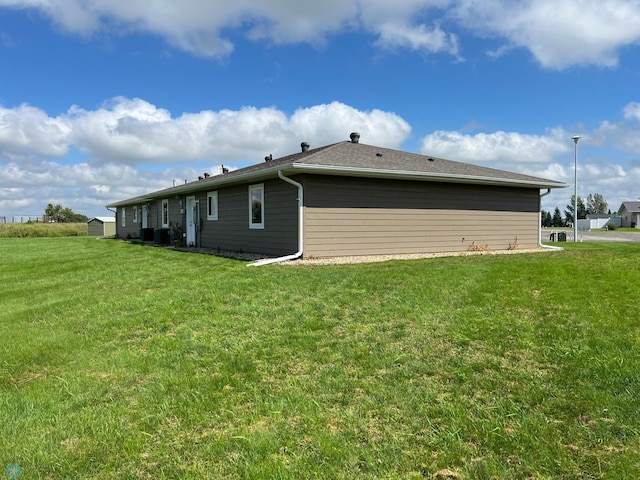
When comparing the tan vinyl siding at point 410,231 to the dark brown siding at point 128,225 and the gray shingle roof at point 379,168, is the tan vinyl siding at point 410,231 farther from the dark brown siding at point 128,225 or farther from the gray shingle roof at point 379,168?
the dark brown siding at point 128,225

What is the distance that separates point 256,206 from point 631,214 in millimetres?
71750

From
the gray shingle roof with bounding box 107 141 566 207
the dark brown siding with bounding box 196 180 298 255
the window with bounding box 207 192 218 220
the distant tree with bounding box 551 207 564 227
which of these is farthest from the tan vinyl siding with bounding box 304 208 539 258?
the distant tree with bounding box 551 207 564 227

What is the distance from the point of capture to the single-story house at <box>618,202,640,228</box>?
63844 millimetres

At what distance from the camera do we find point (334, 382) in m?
3.36

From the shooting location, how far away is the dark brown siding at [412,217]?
11.1 meters

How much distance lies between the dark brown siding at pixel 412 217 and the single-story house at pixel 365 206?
3 centimetres

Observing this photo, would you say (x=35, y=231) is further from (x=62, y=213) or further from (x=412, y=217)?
(x=62, y=213)

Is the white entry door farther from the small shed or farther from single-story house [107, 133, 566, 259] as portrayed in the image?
the small shed

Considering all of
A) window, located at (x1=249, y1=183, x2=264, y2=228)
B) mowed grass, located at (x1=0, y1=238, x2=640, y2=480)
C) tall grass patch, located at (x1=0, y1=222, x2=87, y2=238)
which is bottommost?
mowed grass, located at (x1=0, y1=238, x2=640, y2=480)

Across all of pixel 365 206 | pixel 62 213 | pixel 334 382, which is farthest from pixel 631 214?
pixel 62 213

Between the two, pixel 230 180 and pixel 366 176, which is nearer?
pixel 366 176

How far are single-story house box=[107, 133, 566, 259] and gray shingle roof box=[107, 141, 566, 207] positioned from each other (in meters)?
0.03

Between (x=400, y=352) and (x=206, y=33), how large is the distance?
11.9 metres

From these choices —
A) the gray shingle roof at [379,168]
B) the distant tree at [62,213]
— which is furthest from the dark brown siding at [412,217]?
the distant tree at [62,213]
